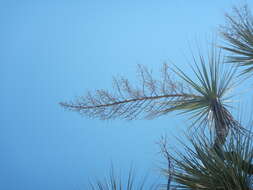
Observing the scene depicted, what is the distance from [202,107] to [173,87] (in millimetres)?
292

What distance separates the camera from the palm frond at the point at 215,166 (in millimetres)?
1749

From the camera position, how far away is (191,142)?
1977 mm

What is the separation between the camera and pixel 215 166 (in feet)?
6.00

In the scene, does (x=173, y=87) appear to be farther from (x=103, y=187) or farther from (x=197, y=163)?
(x=103, y=187)

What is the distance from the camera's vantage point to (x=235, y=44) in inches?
106

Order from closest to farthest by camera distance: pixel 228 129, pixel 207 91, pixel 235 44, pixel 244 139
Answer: pixel 244 139
pixel 228 129
pixel 207 91
pixel 235 44

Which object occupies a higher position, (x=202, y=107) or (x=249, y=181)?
(x=202, y=107)

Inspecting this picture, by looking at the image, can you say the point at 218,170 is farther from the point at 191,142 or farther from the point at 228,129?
the point at 228,129

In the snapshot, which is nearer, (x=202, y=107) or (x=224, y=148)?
(x=224, y=148)

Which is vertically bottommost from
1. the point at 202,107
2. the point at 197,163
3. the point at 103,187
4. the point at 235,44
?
the point at 103,187

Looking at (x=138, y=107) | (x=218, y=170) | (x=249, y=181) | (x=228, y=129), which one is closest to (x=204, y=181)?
(x=218, y=170)

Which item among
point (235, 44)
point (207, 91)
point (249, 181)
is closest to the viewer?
point (249, 181)

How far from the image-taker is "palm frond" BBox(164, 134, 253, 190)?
175 cm

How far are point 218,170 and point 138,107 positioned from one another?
77 centimetres
